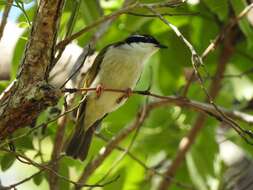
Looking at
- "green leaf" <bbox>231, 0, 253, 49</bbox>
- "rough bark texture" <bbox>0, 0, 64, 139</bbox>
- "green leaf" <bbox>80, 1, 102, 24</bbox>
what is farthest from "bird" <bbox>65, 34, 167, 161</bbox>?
"rough bark texture" <bbox>0, 0, 64, 139</bbox>

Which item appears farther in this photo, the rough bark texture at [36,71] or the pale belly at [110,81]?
the pale belly at [110,81]

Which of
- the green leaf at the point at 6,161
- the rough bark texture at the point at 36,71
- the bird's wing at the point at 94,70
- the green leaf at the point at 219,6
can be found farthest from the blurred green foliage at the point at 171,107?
the rough bark texture at the point at 36,71

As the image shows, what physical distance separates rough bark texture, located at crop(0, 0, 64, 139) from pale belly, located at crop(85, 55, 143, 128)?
1081 mm

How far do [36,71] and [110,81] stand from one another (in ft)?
3.83

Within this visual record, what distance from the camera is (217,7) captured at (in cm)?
306

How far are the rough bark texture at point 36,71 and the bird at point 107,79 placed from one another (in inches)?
41.4

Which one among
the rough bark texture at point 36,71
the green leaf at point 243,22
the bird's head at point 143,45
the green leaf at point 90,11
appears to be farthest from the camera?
the bird's head at point 143,45

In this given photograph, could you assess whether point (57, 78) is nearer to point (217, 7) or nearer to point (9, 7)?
point (217, 7)

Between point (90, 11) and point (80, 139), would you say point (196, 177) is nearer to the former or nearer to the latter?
point (80, 139)

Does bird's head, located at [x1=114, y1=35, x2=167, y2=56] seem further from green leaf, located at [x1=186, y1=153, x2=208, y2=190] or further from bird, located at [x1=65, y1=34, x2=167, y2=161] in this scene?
green leaf, located at [x1=186, y1=153, x2=208, y2=190]

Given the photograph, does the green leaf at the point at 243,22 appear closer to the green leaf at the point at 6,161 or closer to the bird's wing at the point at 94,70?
the bird's wing at the point at 94,70

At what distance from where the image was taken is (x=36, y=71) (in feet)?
6.11

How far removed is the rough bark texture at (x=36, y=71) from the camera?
184 cm

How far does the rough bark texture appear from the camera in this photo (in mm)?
1844
